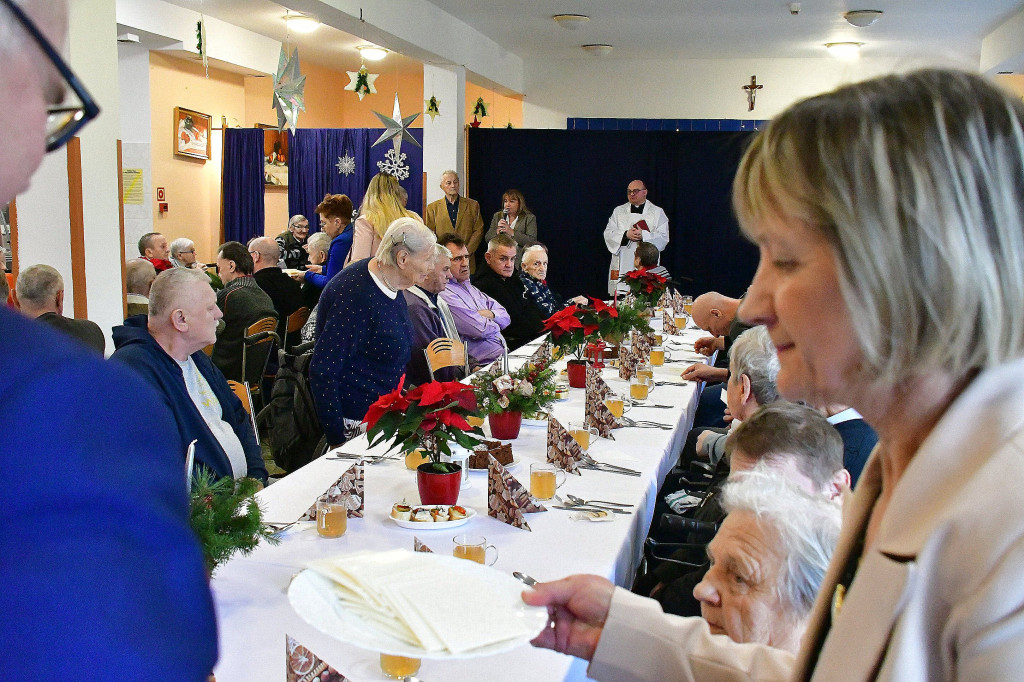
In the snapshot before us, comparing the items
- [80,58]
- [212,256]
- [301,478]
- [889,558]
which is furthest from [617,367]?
[212,256]

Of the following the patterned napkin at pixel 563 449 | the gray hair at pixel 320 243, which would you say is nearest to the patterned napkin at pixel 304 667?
the patterned napkin at pixel 563 449

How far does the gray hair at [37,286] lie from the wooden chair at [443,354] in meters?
1.69

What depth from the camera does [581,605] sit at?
3.76 ft

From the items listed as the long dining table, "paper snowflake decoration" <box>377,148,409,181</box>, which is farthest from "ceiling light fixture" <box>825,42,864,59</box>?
the long dining table

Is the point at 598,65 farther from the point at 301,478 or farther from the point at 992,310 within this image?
the point at 992,310

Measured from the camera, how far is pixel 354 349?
3824 mm

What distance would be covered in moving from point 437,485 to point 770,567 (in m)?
0.88

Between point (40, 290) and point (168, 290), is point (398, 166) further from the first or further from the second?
point (168, 290)

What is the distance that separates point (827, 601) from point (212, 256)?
39.3 ft

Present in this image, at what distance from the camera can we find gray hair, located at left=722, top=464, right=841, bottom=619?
1608 mm

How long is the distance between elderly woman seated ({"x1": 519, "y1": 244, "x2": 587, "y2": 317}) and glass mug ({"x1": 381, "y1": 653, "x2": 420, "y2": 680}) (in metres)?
5.29

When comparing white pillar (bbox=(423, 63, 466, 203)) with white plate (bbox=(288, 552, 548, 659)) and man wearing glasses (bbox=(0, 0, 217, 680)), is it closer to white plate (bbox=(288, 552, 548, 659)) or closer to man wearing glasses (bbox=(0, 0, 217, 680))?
white plate (bbox=(288, 552, 548, 659))

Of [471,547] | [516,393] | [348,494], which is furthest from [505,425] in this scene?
[471,547]

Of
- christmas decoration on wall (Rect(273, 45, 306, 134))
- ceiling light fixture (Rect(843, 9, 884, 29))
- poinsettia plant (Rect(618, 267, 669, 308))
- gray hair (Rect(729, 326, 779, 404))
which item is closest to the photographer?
gray hair (Rect(729, 326, 779, 404))
